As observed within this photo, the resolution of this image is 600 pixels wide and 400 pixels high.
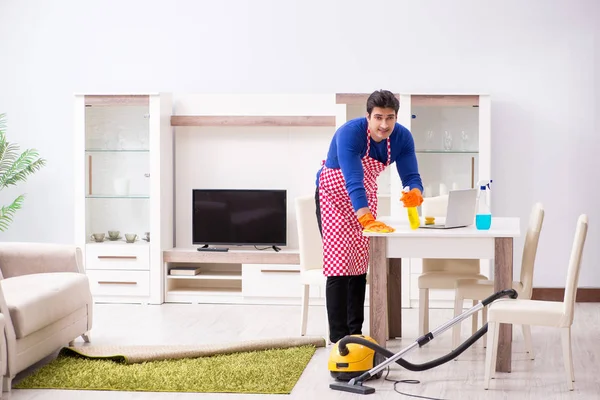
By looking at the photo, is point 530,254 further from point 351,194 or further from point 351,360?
point 351,360

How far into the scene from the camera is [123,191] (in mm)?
6582

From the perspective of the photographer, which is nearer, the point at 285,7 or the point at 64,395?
the point at 64,395

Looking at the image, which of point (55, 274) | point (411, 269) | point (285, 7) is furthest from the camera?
point (285, 7)

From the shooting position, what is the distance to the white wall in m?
6.51

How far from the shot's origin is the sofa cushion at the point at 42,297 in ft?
13.1

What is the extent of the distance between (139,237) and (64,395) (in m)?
2.82

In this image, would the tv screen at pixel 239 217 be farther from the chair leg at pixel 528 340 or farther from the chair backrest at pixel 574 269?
the chair backrest at pixel 574 269

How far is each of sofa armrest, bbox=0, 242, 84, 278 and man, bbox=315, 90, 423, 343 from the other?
56.7 inches

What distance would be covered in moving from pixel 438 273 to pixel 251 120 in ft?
7.10

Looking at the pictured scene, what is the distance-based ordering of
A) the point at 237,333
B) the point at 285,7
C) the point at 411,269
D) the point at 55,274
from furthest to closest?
1. the point at 285,7
2. the point at 411,269
3. the point at 237,333
4. the point at 55,274

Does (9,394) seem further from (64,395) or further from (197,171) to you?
(197,171)

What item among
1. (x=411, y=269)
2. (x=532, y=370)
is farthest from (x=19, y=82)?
(x=532, y=370)

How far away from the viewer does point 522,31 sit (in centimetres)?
655

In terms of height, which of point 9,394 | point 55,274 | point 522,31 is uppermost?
point 522,31
